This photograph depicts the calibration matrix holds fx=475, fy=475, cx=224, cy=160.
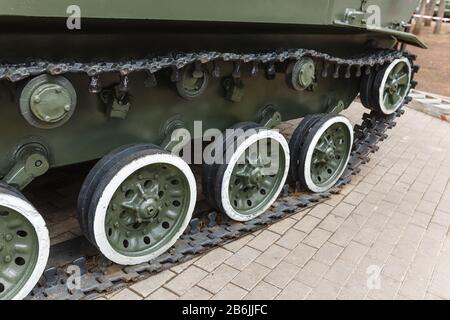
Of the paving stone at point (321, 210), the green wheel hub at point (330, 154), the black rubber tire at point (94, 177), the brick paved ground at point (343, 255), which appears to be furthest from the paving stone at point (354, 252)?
the black rubber tire at point (94, 177)

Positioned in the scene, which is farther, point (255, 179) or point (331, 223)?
point (331, 223)

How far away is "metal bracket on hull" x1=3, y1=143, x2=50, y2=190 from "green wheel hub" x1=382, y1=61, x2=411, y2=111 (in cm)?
329

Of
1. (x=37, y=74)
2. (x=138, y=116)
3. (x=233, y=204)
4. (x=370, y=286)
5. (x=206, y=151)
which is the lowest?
(x=370, y=286)

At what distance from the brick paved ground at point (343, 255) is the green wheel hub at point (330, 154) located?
223 millimetres

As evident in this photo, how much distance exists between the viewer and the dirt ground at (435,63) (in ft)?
33.5

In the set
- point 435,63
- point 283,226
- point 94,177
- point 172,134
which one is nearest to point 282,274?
point 283,226

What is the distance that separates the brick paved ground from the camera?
10.2ft

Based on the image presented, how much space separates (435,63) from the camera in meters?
12.3

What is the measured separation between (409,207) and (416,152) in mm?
1740

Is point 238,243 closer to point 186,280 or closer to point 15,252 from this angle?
point 186,280

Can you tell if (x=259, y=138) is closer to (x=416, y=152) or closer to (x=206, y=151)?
(x=206, y=151)

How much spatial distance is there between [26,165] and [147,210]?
2.59ft

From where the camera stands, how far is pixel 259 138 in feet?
11.6

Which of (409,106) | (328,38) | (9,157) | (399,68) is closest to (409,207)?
(399,68)
